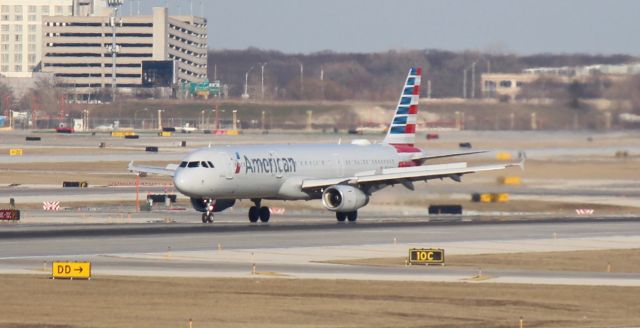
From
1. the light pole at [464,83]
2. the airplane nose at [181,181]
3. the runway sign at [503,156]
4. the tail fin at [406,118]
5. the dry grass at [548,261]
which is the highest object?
the light pole at [464,83]

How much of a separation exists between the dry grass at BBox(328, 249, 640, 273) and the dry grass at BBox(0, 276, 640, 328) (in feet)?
23.1

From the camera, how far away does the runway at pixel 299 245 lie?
54219 millimetres

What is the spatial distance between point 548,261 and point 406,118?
33.6m

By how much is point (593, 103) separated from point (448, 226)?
3379 centimetres

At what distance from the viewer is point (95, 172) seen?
438 feet

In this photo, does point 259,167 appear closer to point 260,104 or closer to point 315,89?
point 315,89

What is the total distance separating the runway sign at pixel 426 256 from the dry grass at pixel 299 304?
6975mm

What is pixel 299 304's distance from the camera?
45.1m

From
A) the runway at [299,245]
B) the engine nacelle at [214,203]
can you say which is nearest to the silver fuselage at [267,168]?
the engine nacelle at [214,203]

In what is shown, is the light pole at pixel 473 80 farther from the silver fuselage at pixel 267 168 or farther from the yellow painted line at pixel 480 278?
the yellow painted line at pixel 480 278

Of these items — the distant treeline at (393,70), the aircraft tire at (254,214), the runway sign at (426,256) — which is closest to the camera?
the runway sign at (426,256)

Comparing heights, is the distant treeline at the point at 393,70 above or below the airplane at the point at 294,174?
above

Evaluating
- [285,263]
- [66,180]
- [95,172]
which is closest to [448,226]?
[285,263]

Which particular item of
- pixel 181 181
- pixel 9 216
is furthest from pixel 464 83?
pixel 9 216
